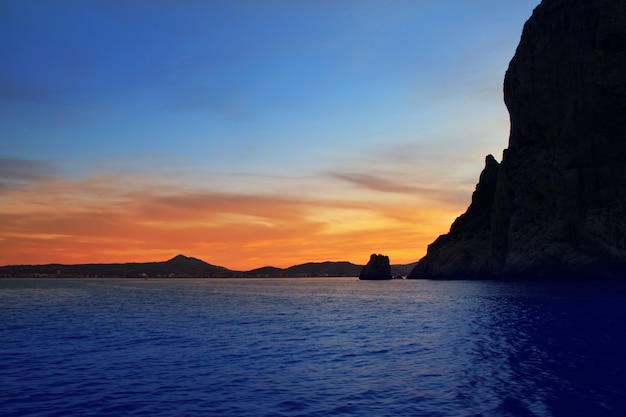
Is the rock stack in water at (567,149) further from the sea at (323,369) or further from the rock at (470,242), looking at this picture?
the sea at (323,369)

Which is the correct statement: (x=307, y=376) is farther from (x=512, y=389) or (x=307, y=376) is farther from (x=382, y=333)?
(x=382, y=333)

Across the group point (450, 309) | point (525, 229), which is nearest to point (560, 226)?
point (525, 229)

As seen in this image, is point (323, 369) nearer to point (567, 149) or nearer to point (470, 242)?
point (567, 149)

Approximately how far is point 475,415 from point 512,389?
14.4ft

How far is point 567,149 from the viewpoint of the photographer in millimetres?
123000

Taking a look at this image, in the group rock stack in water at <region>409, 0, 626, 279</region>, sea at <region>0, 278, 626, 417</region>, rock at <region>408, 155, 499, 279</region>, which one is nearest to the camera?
sea at <region>0, 278, 626, 417</region>

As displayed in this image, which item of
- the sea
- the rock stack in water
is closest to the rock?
the rock stack in water

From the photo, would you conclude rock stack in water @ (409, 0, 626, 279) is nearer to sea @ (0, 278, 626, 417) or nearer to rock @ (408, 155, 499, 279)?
rock @ (408, 155, 499, 279)

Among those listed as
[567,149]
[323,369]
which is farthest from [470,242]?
[323,369]

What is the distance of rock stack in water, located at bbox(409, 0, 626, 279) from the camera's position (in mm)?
116000

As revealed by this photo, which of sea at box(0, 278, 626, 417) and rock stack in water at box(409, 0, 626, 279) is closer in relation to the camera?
sea at box(0, 278, 626, 417)

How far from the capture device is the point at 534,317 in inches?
1874

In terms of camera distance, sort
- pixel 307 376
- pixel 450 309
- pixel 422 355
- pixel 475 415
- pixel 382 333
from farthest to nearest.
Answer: pixel 450 309, pixel 382 333, pixel 422 355, pixel 307 376, pixel 475 415

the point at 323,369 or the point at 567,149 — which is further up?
the point at 567,149
